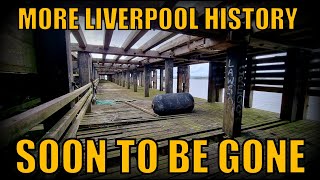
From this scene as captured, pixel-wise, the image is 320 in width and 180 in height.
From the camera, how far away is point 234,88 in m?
4.58

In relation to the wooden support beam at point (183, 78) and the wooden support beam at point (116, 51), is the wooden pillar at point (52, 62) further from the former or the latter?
the wooden support beam at point (183, 78)

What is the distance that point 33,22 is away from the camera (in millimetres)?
2949

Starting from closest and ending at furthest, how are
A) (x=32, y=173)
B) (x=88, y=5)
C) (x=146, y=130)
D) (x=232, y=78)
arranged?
(x=32, y=173), (x=88, y=5), (x=232, y=78), (x=146, y=130)

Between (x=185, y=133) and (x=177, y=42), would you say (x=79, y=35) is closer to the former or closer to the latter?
(x=177, y=42)

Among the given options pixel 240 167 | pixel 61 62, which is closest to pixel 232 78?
pixel 240 167

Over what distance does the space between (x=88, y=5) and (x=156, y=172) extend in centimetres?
329

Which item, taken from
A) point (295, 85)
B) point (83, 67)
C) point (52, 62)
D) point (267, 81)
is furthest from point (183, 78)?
point (52, 62)

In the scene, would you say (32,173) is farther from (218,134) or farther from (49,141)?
(218,134)

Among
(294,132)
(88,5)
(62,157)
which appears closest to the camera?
(62,157)

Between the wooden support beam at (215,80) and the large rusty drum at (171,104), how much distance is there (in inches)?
178

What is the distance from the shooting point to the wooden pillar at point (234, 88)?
450cm

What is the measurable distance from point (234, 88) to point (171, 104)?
3134 mm

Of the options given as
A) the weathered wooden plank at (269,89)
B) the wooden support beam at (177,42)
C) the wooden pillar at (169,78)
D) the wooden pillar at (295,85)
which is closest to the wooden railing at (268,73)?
the weathered wooden plank at (269,89)

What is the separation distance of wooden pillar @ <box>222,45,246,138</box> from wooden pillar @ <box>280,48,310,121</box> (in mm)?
3992
